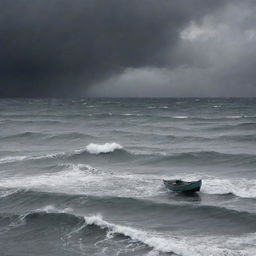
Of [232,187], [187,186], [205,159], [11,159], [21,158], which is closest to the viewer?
[187,186]

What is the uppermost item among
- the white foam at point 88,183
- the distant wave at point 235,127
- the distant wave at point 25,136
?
the distant wave at point 235,127

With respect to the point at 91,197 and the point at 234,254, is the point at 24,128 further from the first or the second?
the point at 234,254

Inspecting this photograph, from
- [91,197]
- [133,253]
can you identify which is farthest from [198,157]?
[133,253]

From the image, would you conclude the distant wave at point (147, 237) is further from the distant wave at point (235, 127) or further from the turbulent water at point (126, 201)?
the distant wave at point (235, 127)

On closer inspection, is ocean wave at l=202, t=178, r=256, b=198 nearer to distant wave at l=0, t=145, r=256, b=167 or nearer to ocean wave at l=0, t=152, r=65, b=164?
distant wave at l=0, t=145, r=256, b=167

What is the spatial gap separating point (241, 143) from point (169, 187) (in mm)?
34643

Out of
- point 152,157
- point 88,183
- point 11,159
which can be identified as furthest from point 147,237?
point 11,159

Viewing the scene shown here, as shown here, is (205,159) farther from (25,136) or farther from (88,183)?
(25,136)

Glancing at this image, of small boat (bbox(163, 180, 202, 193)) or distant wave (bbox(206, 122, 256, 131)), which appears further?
distant wave (bbox(206, 122, 256, 131))

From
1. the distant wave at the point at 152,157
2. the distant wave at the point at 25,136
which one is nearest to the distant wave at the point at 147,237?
the distant wave at the point at 152,157

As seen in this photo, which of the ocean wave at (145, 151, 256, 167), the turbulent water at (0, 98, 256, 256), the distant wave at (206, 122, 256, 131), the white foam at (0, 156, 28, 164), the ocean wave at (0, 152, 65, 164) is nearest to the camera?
the turbulent water at (0, 98, 256, 256)

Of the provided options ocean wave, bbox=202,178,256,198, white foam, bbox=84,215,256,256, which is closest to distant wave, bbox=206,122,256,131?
ocean wave, bbox=202,178,256,198

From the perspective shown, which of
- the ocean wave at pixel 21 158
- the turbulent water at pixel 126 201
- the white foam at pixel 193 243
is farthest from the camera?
the ocean wave at pixel 21 158

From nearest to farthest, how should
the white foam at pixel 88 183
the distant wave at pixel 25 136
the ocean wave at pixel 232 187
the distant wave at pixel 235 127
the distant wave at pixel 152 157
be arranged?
the ocean wave at pixel 232 187, the white foam at pixel 88 183, the distant wave at pixel 152 157, the distant wave at pixel 25 136, the distant wave at pixel 235 127
